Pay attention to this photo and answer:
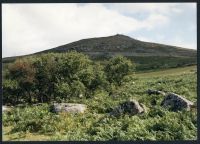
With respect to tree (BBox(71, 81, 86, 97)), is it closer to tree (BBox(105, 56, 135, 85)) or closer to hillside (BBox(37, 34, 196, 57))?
tree (BBox(105, 56, 135, 85))

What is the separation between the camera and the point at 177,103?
15.8 meters

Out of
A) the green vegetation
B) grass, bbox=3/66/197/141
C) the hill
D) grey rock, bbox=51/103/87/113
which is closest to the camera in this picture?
grass, bbox=3/66/197/141

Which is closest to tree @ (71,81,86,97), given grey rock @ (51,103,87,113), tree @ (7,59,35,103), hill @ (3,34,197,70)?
tree @ (7,59,35,103)

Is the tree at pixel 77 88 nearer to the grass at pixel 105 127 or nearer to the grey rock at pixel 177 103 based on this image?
the grass at pixel 105 127

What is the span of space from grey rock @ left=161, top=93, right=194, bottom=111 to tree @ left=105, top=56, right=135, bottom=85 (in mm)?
13985

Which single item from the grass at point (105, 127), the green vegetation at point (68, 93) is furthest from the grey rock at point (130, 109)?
the grass at point (105, 127)

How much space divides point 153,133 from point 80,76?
16.6 meters

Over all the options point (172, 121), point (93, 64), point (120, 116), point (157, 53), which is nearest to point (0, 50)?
point (172, 121)

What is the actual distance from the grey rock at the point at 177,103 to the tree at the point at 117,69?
13985mm

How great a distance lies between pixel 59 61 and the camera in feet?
86.7

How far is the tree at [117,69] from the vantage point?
102 ft

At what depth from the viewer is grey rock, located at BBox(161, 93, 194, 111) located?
1527 centimetres

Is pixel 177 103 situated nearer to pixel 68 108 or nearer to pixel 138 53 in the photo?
pixel 68 108

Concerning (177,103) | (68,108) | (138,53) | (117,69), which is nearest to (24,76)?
(117,69)
